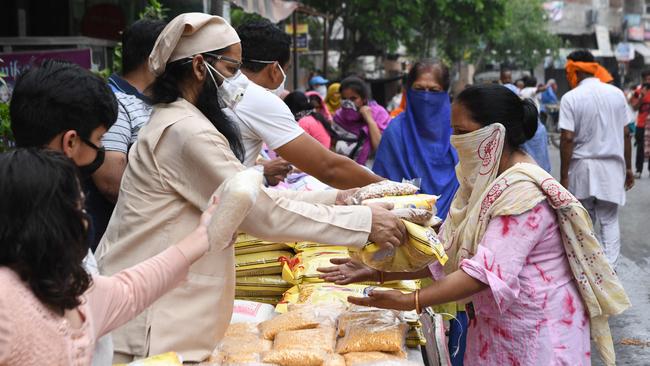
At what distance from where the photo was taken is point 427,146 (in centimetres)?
569

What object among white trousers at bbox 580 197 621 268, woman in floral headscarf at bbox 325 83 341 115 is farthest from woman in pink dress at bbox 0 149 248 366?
woman in floral headscarf at bbox 325 83 341 115

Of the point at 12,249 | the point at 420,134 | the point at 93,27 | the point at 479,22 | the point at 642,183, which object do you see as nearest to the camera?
the point at 12,249

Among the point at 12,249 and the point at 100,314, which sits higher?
the point at 12,249

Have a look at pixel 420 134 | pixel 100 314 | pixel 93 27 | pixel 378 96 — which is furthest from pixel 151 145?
pixel 378 96

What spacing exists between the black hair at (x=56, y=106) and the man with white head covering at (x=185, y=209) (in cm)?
29

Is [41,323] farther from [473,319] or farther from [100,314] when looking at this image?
[473,319]

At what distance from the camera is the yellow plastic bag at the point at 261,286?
13.6 ft

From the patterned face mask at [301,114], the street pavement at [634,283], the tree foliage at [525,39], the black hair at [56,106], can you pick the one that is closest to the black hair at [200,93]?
the black hair at [56,106]

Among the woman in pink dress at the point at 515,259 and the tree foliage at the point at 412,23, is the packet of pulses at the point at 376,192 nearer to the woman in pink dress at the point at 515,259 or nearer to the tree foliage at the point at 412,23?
the woman in pink dress at the point at 515,259

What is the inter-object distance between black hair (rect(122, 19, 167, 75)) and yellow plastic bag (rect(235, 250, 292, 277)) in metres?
1.03

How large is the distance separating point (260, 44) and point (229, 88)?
4.28 ft

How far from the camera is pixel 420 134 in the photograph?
18.8 feet

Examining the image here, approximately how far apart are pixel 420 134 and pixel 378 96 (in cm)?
1541

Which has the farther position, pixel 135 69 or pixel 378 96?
pixel 378 96
